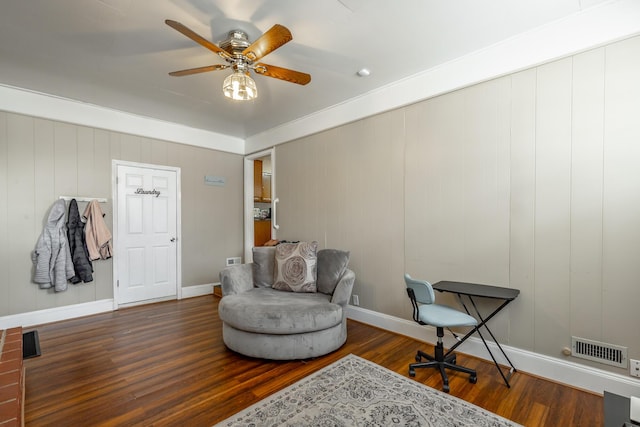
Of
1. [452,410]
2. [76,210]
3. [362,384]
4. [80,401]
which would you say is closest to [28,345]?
[80,401]

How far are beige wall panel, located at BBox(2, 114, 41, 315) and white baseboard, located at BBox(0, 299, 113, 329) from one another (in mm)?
90

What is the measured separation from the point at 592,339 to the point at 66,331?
4.98m

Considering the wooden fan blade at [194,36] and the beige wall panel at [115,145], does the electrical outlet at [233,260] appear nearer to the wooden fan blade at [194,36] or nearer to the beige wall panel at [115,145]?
the beige wall panel at [115,145]

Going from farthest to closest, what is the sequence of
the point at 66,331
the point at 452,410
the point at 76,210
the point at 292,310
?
the point at 76,210, the point at 66,331, the point at 292,310, the point at 452,410

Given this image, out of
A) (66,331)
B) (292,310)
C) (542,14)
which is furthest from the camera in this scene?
(66,331)

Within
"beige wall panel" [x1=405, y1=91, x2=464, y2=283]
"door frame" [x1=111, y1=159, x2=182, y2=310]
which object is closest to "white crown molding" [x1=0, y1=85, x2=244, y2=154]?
"door frame" [x1=111, y1=159, x2=182, y2=310]

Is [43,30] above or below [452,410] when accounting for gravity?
above

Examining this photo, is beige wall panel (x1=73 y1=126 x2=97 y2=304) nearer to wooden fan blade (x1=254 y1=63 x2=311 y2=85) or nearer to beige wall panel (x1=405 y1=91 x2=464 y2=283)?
wooden fan blade (x1=254 y1=63 x2=311 y2=85)

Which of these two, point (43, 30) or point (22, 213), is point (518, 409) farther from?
point (22, 213)

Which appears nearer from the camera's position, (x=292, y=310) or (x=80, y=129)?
(x=292, y=310)

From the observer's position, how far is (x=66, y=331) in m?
3.21

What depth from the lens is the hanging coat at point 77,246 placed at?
11.8 ft

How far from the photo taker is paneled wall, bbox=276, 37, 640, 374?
2.00m

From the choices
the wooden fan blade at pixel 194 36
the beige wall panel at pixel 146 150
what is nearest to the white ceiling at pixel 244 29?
the wooden fan blade at pixel 194 36
